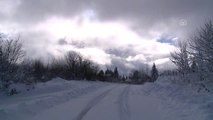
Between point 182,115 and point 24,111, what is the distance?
24.2 feet

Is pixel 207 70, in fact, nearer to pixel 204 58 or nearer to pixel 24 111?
pixel 204 58

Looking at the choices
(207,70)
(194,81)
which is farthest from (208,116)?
(194,81)

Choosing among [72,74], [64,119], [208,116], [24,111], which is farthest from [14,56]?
[72,74]

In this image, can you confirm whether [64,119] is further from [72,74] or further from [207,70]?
[72,74]

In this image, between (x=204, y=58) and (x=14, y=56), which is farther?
(x=14, y=56)

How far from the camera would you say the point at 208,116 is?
29.8ft

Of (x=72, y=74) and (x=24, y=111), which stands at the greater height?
(x=72, y=74)

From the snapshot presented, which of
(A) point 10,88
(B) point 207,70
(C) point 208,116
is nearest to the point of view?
(C) point 208,116

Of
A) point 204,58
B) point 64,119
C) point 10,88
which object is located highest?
point 204,58

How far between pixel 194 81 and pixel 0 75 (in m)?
16.0

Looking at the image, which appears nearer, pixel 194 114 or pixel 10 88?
pixel 194 114

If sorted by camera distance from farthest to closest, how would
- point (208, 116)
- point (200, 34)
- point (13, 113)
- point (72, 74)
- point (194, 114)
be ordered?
point (72, 74), point (200, 34), point (13, 113), point (194, 114), point (208, 116)

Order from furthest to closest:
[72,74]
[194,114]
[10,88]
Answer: [72,74]
[10,88]
[194,114]

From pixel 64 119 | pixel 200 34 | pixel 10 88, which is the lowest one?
pixel 64 119
